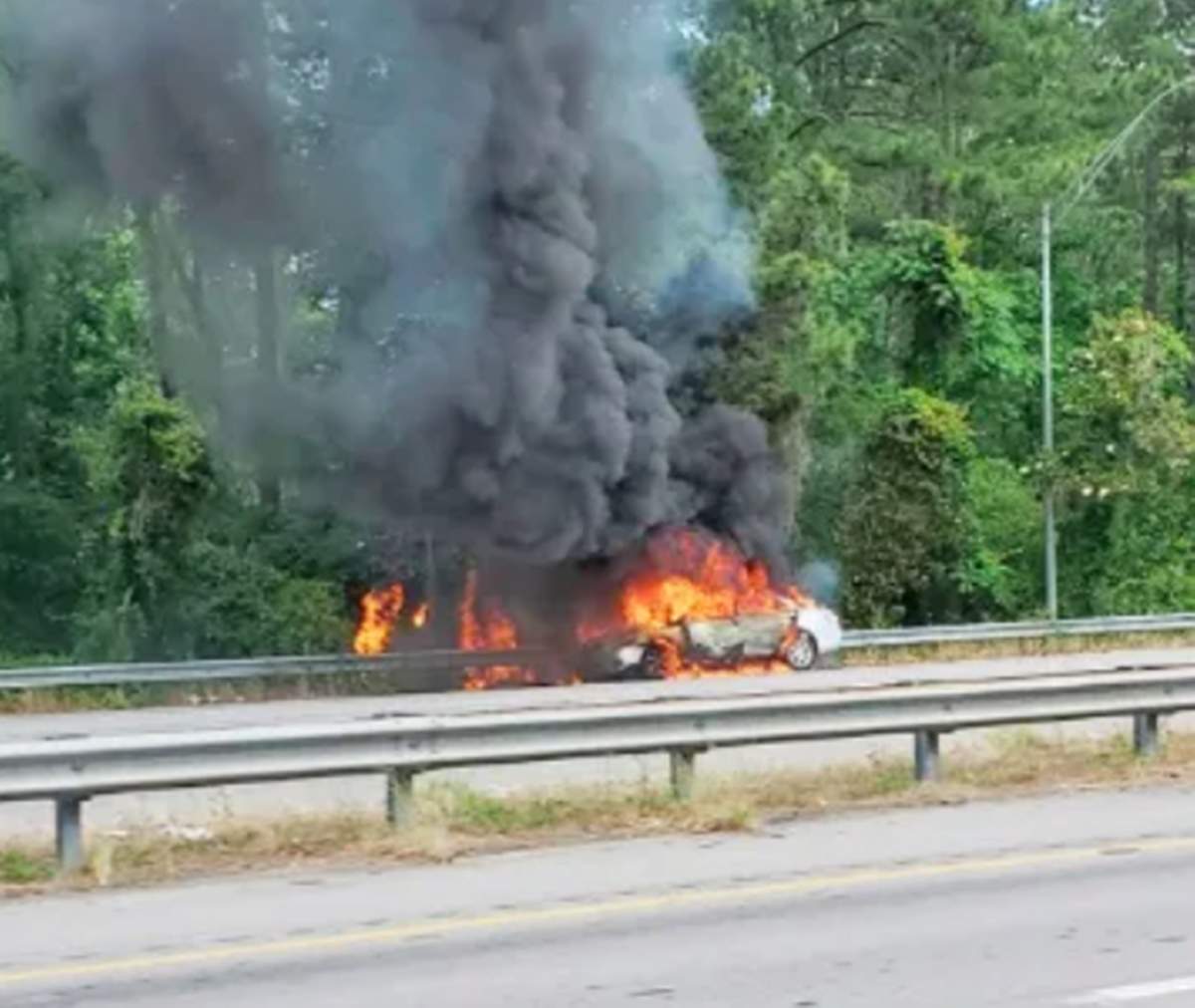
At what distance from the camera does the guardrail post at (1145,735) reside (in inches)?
605

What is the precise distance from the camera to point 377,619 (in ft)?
107

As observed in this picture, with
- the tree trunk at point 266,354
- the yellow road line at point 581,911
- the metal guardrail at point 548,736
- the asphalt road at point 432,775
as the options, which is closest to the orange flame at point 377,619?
the tree trunk at point 266,354

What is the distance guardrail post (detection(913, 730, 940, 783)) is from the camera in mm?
14031

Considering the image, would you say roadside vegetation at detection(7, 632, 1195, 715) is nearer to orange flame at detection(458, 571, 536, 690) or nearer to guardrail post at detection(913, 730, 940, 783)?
orange flame at detection(458, 571, 536, 690)

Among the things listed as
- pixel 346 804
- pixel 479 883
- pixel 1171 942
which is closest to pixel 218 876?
pixel 479 883

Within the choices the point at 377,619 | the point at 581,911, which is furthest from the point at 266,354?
the point at 581,911

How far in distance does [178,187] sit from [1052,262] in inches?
828

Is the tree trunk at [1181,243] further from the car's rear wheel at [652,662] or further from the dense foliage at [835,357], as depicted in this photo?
the car's rear wheel at [652,662]

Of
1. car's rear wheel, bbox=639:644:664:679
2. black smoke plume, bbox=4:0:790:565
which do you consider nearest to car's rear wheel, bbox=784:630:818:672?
car's rear wheel, bbox=639:644:664:679

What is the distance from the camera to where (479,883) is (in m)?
10.7

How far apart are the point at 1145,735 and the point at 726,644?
1484 centimetres

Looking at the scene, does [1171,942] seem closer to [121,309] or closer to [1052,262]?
[121,309]

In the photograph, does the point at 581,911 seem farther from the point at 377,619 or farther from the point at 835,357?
the point at 835,357

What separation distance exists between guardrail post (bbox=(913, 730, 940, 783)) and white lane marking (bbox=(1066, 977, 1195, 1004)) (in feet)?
19.3
